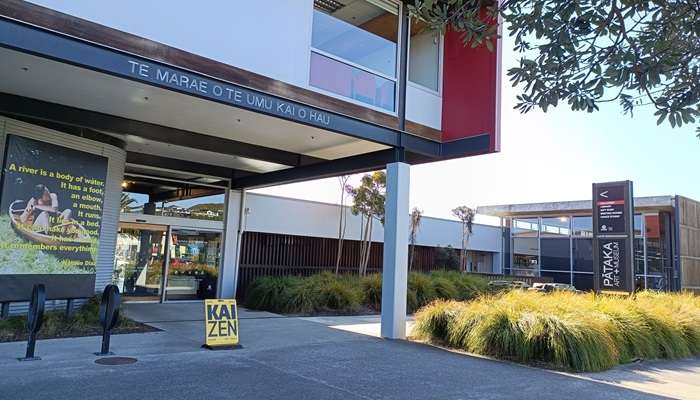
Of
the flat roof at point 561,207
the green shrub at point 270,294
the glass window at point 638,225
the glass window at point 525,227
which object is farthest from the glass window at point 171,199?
the glass window at point 638,225

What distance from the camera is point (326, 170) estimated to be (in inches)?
502

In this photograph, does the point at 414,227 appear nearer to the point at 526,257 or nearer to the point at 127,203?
the point at 526,257

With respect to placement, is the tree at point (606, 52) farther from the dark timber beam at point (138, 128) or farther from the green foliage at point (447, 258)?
the green foliage at point (447, 258)

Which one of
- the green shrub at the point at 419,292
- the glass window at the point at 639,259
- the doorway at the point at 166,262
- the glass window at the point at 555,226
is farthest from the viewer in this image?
the glass window at the point at 555,226

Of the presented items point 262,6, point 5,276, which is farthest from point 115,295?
point 262,6

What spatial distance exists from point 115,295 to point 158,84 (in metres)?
3.05

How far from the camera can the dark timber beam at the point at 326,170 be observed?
1121 cm

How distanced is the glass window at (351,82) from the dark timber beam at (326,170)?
41.5 inches

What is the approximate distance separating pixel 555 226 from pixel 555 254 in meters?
1.51

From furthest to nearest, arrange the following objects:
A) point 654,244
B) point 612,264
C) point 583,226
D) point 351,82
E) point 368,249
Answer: point 583,226, point 654,244, point 368,249, point 612,264, point 351,82

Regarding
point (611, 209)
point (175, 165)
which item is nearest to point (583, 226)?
point (611, 209)

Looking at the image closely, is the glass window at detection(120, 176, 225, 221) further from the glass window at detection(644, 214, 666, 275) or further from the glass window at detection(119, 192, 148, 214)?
the glass window at detection(644, 214, 666, 275)

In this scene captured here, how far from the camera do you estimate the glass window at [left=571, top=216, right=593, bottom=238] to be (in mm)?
27269

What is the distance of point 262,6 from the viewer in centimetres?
877
